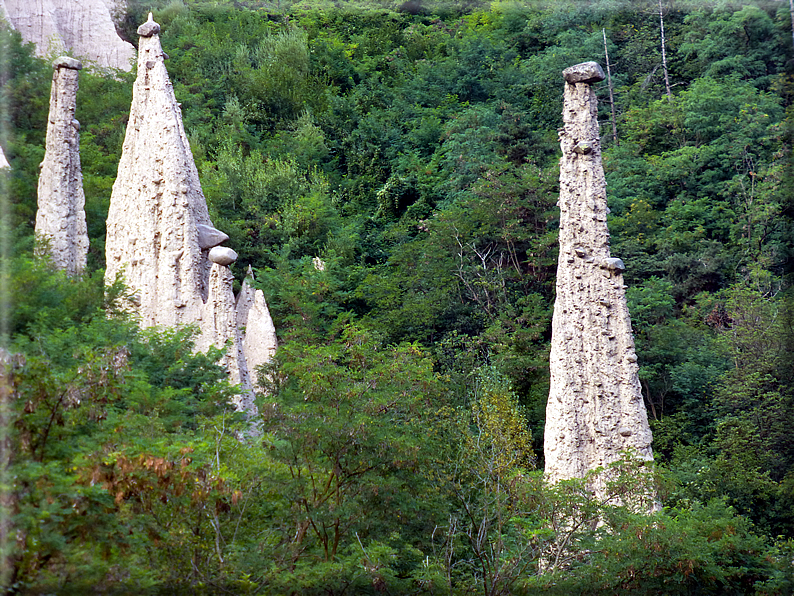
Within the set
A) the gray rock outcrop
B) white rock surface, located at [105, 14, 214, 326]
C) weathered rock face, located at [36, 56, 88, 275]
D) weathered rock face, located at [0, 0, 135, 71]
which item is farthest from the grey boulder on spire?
weathered rock face, located at [0, 0, 135, 71]

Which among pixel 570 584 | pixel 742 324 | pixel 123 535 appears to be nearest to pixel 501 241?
pixel 742 324

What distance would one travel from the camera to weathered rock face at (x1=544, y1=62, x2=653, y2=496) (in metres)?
11.5

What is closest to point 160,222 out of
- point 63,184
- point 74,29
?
point 63,184

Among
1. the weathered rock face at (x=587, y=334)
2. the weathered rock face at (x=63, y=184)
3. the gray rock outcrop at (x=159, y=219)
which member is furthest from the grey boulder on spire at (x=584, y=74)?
the weathered rock face at (x=63, y=184)

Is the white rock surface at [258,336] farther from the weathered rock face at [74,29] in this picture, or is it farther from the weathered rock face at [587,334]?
the weathered rock face at [74,29]

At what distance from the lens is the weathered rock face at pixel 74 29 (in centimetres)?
2117

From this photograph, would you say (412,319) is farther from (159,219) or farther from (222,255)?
(222,255)

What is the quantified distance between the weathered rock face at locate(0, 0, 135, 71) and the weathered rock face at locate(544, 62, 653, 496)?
47.5ft

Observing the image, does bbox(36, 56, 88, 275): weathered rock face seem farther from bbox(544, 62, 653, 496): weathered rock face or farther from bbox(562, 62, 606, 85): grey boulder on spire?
bbox(562, 62, 606, 85): grey boulder on spire

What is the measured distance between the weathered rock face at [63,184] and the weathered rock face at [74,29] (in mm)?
6762

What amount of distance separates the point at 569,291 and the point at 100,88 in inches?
630

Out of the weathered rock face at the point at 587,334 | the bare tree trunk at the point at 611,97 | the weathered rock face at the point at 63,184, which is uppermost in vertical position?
the bare tree trunk at the point at 611,97

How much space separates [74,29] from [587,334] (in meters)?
17.5

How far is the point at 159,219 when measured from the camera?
549 inches
